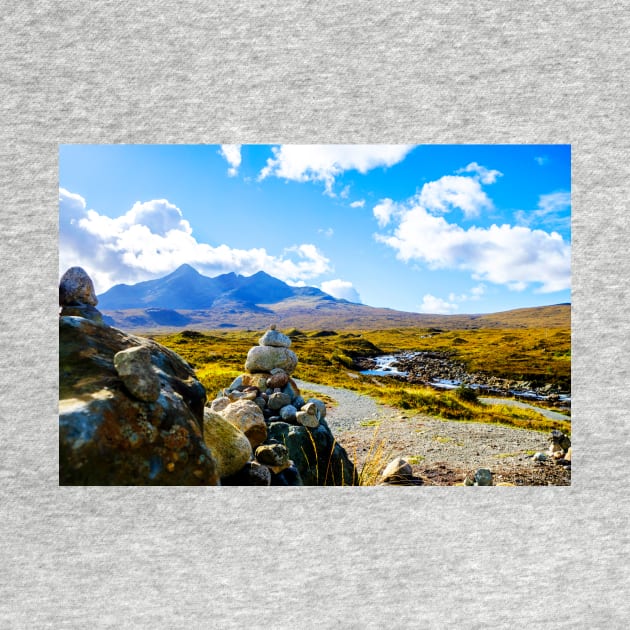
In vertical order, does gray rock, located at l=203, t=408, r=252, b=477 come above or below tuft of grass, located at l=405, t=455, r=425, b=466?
above

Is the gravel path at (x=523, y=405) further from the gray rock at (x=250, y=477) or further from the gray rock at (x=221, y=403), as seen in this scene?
the gray rock at (x=221, y=403)

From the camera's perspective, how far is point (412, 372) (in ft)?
22.5

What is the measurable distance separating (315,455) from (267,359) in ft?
3.87

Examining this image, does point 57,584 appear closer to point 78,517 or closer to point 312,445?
point 78,517

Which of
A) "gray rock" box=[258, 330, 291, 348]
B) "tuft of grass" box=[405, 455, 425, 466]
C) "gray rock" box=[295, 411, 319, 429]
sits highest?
"gray rock" box=[258, 330, 291, 348]

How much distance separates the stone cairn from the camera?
2.43m

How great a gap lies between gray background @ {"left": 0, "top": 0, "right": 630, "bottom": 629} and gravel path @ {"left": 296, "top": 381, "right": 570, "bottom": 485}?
373mm

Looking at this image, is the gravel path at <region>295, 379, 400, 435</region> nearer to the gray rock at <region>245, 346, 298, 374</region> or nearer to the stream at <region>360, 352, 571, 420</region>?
the stream at <region>360, 352, 571, 420</region>

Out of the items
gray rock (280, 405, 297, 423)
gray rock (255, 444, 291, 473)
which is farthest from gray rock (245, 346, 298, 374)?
gray rock (255, 444, 291, 473)

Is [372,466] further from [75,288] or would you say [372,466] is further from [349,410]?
[349,410]

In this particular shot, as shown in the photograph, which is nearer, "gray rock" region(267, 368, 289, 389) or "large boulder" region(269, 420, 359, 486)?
"large boulder" region(269, 420, 359, 486)

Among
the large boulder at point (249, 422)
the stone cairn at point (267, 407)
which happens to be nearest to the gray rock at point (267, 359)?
the stone cairn at point (267, 407)

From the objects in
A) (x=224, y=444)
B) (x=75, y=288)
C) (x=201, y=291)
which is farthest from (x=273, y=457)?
(x=75, y=288)

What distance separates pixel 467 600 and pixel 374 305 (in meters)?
1.78
